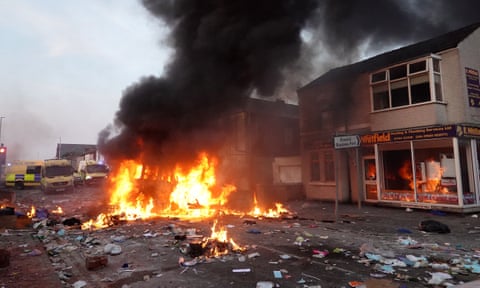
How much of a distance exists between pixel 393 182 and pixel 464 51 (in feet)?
20.3

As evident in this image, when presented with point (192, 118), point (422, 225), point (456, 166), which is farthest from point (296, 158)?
point (422, 225)

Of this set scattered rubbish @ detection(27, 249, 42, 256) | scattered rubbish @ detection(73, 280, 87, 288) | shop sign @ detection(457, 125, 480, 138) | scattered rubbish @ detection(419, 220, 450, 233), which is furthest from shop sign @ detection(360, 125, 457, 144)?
scattered rubbish @ detection(27, 249, 42, 256)

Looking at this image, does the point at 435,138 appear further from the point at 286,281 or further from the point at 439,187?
the point at 286,281

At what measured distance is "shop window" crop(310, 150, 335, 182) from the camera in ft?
53.3

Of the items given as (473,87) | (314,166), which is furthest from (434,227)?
(314,166)

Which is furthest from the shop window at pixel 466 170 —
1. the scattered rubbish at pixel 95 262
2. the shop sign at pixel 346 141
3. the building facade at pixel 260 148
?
the scattered rubbish at pixel 95 262

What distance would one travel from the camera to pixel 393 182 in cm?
1466

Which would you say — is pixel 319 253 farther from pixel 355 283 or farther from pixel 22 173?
pixel 22 173

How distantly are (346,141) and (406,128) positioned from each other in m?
4.09

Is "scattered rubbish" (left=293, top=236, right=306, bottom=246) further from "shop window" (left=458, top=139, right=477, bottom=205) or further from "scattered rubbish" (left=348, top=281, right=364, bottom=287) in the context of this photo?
"shop window" (left=458, top=139, right=477, bottom=205)

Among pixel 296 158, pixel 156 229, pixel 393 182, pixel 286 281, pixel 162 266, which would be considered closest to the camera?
pixel 286 281

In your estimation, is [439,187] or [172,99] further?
[172,99]

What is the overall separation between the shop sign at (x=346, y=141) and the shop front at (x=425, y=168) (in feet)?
12.1

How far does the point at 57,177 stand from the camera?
78.5 ft
